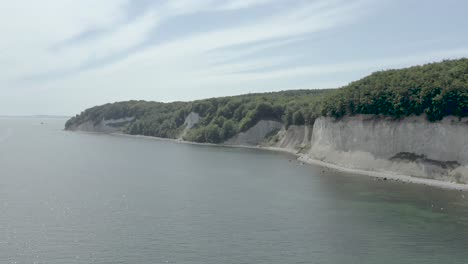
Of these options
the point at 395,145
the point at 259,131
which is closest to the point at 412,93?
the point at 395,145

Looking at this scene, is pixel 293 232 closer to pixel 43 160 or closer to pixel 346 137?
pixel 346 137

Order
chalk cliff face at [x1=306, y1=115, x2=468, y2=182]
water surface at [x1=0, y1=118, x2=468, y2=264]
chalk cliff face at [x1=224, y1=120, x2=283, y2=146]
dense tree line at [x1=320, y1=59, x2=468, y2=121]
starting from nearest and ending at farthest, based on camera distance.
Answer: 1. water surface at [x1=0, y1=118, x2=468, y2=264]
2. chalk cliff face at [x1=306, y1=115, x2=468, y2=182]
3. dense tree line at [x1=320, y1=59, x2=468, y2=121]
4. chalk cliff face at [x1=224, y1=120, x2=283, y2=146]

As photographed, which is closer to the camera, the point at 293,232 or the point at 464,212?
the point at 293,232

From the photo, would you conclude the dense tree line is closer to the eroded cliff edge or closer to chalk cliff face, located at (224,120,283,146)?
the eroded cliff edge

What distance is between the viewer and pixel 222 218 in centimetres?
5584

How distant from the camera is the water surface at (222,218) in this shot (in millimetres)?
43312

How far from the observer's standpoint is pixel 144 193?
72.0 meters

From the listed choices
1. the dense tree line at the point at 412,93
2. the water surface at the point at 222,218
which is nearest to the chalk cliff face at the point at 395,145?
the dense tree line at the point at 412,93

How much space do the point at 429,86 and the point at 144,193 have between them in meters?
56.2

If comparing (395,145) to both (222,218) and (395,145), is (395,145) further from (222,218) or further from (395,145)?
(222,218)

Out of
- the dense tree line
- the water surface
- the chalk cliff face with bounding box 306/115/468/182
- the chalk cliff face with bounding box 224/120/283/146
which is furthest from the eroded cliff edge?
the chalk cliff face with bounding box 224/120/283/146

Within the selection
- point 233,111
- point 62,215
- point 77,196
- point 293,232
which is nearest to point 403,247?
point 293,232

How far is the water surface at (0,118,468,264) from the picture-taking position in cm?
4331

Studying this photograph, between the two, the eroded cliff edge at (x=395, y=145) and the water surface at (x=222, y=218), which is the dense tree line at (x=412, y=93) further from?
the water surface at (x=222, y=218)
